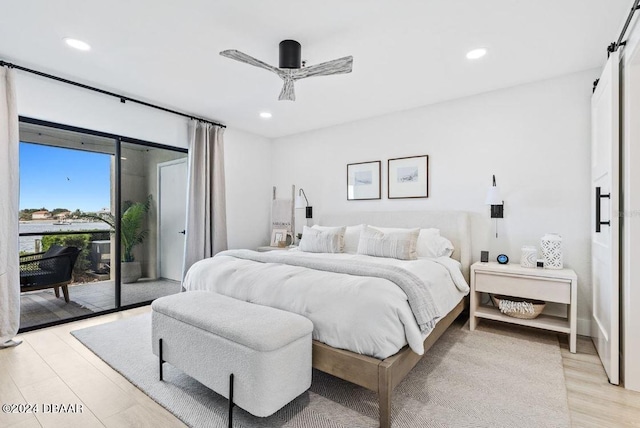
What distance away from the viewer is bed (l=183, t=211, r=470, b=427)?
170cm

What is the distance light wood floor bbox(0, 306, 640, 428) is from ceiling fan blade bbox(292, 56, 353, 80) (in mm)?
2466

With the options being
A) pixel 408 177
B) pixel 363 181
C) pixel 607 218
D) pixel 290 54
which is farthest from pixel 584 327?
pixel 290 54

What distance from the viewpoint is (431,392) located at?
2021 mm

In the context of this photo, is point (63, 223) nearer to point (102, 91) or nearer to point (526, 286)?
point (102, 91)

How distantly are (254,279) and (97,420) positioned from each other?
1.17 m

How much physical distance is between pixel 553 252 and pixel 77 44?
4.51 meters

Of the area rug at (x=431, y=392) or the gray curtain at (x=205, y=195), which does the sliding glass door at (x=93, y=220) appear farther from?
the area rug at (x=431, y=392)

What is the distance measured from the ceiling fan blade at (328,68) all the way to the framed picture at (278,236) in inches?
112

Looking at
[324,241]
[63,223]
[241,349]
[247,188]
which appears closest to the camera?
[241,349]

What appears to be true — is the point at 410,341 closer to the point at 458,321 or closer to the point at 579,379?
the point at 579,379

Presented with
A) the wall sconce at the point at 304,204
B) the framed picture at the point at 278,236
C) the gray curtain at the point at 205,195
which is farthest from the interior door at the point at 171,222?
the wall sconce at the point at 304,204

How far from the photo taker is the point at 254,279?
2.34m

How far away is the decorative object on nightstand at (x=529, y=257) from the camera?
293 centimetres

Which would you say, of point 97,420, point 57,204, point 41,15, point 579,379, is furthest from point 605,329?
point 57,204
